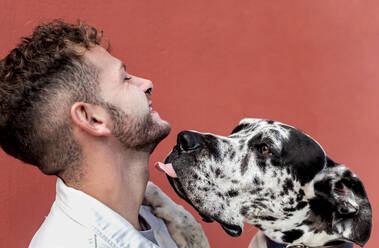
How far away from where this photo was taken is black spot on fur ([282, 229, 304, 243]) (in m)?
2.16

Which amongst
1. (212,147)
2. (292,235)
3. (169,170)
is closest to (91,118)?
(169,170)

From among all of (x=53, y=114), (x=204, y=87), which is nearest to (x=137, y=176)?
(x=53, y=114)

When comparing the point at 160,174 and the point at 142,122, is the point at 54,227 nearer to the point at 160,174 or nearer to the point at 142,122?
the point at 142,122

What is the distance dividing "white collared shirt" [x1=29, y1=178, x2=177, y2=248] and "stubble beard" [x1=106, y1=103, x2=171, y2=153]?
0.32 metres

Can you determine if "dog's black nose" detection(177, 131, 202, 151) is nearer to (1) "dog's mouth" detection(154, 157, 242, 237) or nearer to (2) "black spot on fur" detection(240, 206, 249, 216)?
(1) "dog's mouth" detection(154, 157, 242, 237)

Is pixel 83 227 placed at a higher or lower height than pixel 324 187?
lower

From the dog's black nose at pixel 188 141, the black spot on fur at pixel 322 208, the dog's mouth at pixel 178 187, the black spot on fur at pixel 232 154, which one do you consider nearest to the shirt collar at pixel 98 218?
the dog's mouth at pixel 178 187

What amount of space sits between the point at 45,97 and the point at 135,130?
434mm

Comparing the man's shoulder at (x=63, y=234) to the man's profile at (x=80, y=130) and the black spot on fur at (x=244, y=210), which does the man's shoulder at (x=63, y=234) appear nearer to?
the man's profile at (x=80, y=130)

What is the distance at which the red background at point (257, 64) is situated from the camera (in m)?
3.01

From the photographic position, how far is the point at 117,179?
6.61 ft

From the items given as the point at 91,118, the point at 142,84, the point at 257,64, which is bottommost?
the point at 91,118

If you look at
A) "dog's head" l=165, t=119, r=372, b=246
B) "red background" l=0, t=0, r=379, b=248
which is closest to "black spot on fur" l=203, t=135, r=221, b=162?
"dog's head" l=165, t=119, r=372, b=246

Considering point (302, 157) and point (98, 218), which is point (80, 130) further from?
point (302, 157)
